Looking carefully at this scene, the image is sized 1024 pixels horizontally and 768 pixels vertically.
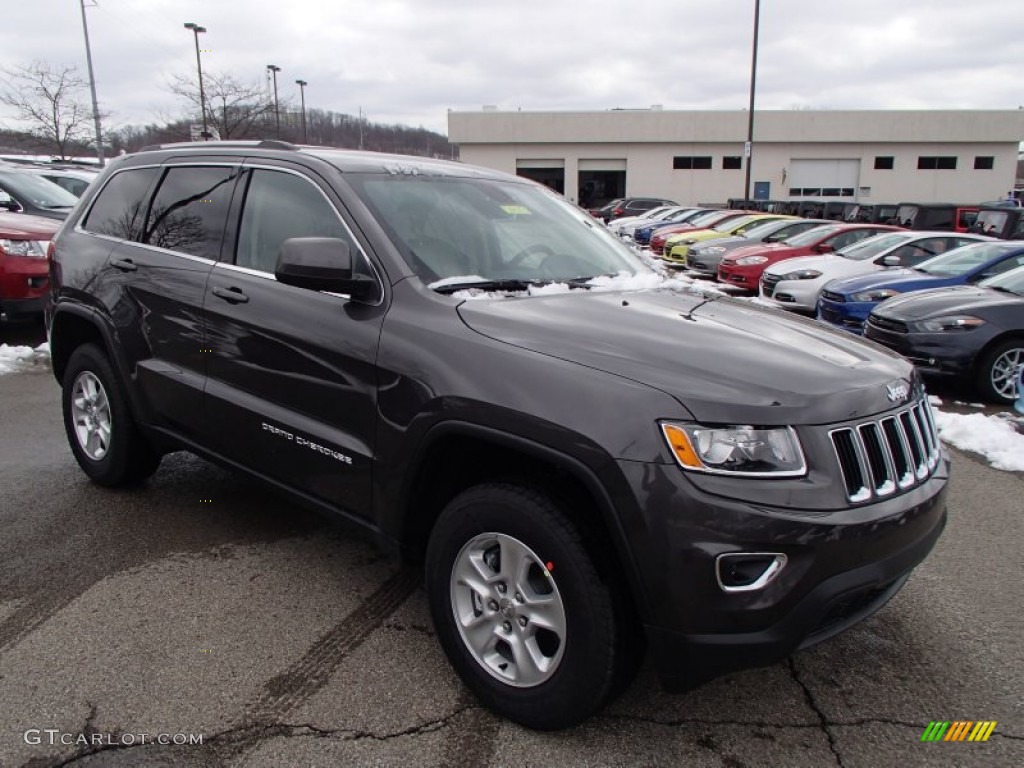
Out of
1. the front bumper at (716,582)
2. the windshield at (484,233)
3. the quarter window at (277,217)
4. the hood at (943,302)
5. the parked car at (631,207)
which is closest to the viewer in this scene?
the front bumper at (716,582)

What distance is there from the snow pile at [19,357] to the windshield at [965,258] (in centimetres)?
1036

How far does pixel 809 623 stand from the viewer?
2164 mm

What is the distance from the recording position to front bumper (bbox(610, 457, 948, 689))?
2090mm

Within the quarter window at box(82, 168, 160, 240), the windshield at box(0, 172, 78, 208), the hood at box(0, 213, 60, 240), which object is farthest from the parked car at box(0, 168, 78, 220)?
the quarter window at box(82, 168, 160, 240)

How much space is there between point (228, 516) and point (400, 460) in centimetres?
197

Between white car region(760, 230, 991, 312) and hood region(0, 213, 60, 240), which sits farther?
white car region(760, 230, 991, 312)

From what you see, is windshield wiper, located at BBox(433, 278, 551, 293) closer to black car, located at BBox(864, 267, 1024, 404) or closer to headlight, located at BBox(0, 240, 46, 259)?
black car, located at BBox(864, 267, 1024, 404)

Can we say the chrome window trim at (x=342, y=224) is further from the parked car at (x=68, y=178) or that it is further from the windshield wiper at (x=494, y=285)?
the parked car at (x=68, y=178)

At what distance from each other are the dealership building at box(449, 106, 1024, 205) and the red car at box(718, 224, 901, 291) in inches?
1331

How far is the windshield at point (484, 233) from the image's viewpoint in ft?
10.1

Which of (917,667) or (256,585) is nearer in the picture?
(917,667)

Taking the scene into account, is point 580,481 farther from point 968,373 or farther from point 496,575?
point 968,373

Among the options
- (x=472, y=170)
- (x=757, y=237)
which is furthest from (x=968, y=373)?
(x=757, y=237)

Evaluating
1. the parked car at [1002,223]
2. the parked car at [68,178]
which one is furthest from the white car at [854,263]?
the parked car at [68,178]
